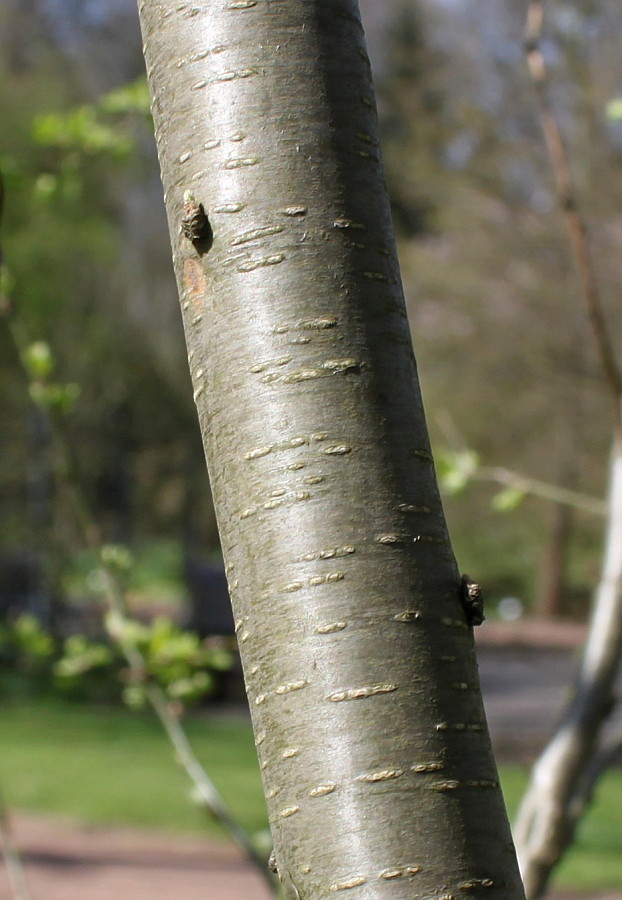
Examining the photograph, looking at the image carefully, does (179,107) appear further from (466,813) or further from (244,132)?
(466,813)

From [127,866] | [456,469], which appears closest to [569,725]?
[456,469]

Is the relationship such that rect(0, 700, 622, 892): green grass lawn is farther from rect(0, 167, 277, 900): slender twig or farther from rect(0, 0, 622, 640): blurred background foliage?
rect(0, 167, 277, 900): slender twig

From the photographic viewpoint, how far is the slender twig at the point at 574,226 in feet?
4.78

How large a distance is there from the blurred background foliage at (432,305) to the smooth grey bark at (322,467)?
13331mm

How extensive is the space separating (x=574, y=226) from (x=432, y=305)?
55.9 ft

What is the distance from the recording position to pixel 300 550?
0.79m

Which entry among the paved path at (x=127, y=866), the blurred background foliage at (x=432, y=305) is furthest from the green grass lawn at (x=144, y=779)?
the blurred background foliage at (x=432, y=305)

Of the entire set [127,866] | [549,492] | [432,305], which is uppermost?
[432,305]

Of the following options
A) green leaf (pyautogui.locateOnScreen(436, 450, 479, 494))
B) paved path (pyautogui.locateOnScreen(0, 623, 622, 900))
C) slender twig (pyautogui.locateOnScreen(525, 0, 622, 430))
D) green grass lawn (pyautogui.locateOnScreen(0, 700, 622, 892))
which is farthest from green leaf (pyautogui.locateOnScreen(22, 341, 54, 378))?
green grass lawn (pyautogui.locateOnScreen(0, 700, 622, 892))

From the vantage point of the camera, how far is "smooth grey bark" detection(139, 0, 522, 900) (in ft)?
2.45

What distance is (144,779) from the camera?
8695 mm

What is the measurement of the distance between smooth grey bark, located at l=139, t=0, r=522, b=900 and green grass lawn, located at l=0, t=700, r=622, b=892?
6220 millimetres

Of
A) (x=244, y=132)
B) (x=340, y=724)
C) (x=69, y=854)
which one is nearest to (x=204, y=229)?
(x=244, y=132)

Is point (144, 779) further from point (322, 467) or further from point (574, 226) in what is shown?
point (322, 467)
